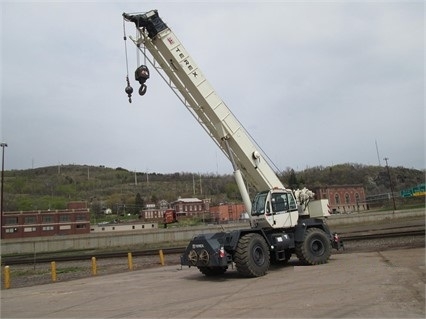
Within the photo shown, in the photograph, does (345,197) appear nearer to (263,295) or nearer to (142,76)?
(142,76)

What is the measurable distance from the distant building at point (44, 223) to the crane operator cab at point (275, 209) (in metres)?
83.7

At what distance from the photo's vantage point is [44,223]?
88.9 metres

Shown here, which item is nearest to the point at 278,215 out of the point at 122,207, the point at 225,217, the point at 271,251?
the point at 271,251

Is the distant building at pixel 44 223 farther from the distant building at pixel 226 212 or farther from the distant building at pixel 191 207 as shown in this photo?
the distant building at pixel 191 207

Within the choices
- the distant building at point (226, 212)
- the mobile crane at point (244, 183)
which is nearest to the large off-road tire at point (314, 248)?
the mobile crane at point (244, 183)

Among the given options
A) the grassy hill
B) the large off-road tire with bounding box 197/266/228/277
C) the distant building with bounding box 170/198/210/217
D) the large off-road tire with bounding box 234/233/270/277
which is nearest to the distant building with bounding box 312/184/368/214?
the grassy hill

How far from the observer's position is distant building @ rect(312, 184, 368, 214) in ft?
365

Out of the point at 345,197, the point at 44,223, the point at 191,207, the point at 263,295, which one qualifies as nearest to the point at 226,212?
the point at 191,207

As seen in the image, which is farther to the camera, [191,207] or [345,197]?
[191,207]

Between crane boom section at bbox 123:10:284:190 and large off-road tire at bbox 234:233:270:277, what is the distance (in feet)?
9.20

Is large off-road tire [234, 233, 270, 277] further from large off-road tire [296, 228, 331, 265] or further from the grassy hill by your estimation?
the grassy hill

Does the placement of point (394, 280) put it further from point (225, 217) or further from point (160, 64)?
point (225, 217)

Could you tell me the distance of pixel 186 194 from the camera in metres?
181

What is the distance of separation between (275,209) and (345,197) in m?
108
